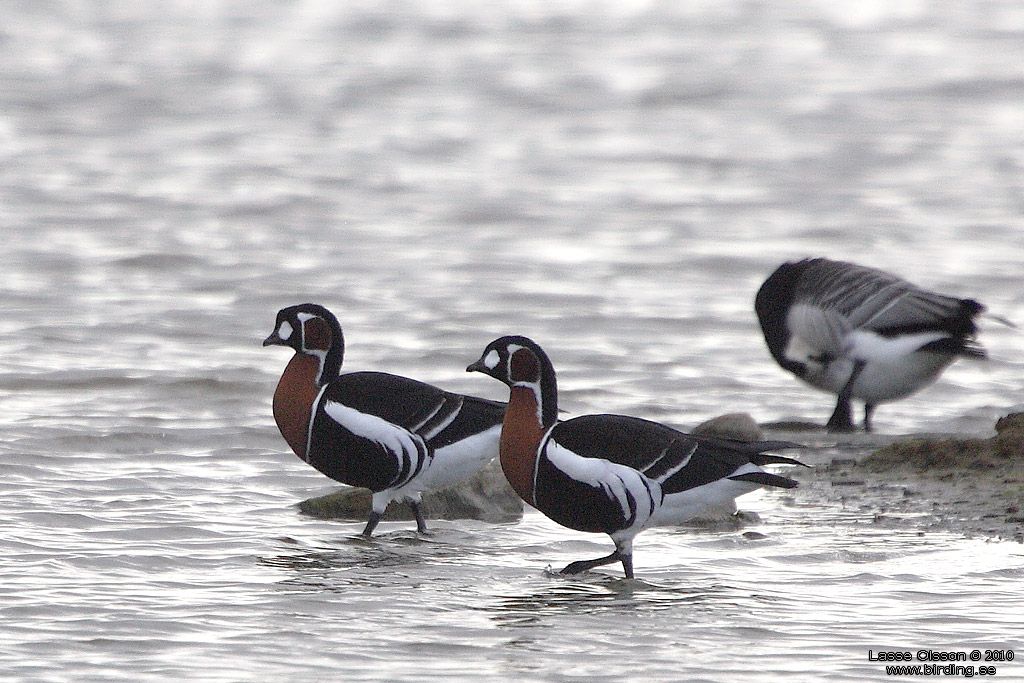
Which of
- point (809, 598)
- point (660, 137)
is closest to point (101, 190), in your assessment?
point (660, 137)

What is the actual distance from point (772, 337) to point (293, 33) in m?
21.8

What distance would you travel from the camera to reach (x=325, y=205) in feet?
64.6

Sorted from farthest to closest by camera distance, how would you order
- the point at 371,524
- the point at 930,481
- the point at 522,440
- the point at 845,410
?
the point at 845,410, the point at 930,481, the point at 371,524, the point at 522,440

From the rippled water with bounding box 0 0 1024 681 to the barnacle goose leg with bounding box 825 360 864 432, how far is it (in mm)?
795

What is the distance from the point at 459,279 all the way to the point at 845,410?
5.95 metres

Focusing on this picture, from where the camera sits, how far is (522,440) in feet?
25.9

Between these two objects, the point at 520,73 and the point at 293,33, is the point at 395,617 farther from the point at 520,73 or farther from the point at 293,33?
the point at 293,33

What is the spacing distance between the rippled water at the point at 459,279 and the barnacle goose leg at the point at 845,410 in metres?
0.80

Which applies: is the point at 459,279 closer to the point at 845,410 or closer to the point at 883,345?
the point at 845,410

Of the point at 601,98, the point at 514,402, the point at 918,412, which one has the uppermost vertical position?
the point at 601,98

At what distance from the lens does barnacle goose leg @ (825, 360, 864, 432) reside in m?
11.1

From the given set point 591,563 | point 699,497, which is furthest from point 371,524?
point 699,497

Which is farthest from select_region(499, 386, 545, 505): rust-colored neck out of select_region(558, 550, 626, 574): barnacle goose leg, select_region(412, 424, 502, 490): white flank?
select_region(412, 424, 502, 490): white flank

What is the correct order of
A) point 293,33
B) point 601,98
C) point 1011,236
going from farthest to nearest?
point 293,33 → point 601,98 → point 1011,236
